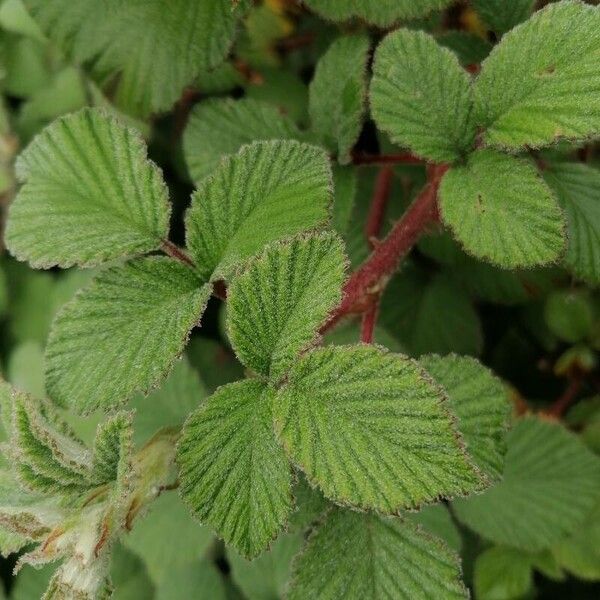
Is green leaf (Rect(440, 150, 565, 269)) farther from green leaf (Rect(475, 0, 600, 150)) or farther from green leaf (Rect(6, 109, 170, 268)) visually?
green leaf (Rect(6, 109, 170, 268))

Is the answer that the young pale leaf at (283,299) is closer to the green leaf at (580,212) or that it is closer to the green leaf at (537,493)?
the green leaf at (580,212)

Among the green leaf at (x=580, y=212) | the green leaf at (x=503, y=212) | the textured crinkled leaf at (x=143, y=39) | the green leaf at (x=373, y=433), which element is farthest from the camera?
the textured crinkled leaf at (x=143, y=39)

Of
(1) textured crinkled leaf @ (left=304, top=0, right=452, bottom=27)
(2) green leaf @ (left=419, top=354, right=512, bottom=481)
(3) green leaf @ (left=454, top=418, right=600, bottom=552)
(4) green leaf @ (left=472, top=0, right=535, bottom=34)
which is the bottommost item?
(3) green leaf @ (left=454, top=418, right=600, bottom=552)

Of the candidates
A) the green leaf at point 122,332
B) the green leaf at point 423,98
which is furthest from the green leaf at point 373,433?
the green leaf at point 423,98

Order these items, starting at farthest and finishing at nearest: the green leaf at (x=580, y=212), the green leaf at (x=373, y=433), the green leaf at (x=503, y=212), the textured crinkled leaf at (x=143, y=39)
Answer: the textured crinkled leaf at (x=143, y=39), the green leaf at (x=580, y=212), the green leaf at (x=503, y=212), the green leaf at (x=373, y=433)

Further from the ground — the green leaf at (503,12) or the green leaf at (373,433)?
the green leaf at (503,12)

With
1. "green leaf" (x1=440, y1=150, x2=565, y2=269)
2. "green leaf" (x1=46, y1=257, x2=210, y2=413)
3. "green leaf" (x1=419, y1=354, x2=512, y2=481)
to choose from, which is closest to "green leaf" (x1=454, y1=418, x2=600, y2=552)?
"green leaf" (x1=419, y1=354, x2=512, y2=481)

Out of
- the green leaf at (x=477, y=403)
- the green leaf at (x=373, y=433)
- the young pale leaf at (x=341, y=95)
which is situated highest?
the young pale leaf at (x=341, y=95)

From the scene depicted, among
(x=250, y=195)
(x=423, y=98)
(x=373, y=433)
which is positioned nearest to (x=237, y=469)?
(x=373, y=433)
